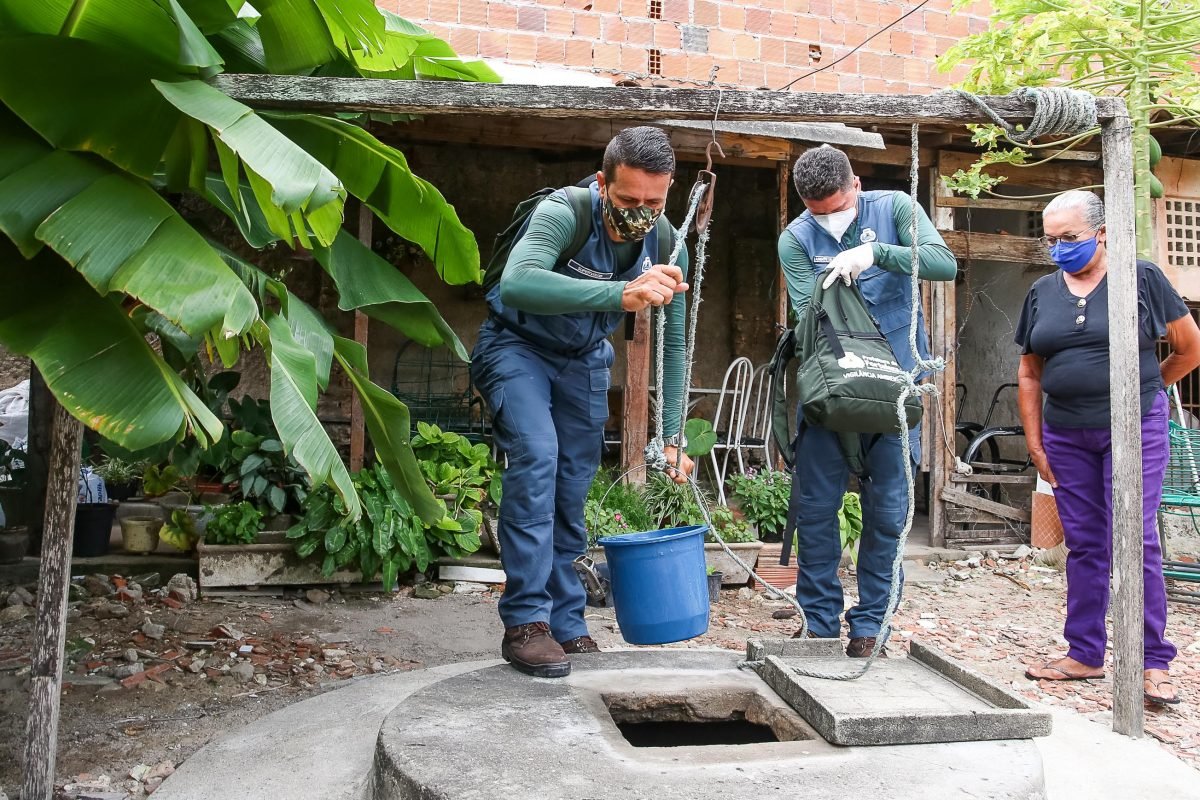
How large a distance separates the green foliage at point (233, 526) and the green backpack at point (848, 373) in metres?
3.48

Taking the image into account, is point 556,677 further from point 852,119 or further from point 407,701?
point 852,119

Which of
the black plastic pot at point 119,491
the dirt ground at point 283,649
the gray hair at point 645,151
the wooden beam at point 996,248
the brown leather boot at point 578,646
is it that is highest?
the wooden beam at point 996,248

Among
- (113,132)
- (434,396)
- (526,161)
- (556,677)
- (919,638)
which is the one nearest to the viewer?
(113,132)

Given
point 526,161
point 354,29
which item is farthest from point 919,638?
point 526,161

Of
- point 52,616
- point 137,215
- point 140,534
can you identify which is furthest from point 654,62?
point 52,616

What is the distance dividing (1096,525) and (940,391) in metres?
3.64

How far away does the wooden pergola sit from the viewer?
297 centimetres

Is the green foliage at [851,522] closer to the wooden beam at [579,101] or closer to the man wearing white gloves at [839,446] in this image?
the man wearing white gloves at [839,446]

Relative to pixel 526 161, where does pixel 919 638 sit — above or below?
below

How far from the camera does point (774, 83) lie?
311 inches

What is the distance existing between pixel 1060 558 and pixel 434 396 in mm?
5338

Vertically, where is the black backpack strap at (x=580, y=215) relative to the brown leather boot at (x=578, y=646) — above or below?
above

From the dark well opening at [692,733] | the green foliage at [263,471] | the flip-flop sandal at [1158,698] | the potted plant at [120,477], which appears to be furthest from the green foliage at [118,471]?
the flip-flop sandal at [1158,698]

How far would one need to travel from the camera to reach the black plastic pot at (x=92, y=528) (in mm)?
5887
